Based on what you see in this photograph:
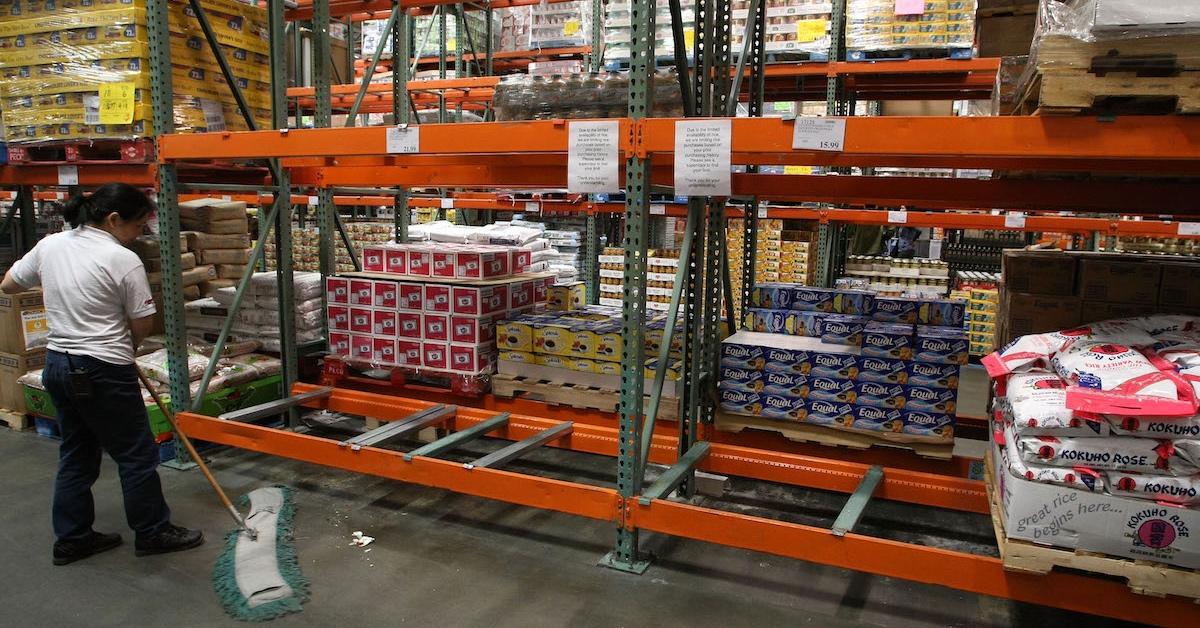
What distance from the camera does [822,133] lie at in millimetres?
3299

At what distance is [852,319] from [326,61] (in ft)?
15.6

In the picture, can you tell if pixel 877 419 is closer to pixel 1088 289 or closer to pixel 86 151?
pixel 1088 289

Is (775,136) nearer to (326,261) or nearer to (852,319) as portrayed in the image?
(852,319)

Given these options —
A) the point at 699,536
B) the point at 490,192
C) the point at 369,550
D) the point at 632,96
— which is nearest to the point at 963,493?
the point at 699,536

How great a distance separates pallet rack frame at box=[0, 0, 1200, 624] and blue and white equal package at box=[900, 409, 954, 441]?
0.49 meters

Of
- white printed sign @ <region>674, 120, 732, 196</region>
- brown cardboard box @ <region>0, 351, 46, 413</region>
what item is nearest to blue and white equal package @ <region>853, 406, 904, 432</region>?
white printed sign @ <region>674, 120, 732, 196</region>

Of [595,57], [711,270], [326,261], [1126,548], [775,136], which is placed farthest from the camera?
[595,57]

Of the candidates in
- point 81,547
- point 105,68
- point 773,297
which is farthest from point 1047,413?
point 105,68

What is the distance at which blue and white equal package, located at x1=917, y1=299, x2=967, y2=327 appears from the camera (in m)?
5.23

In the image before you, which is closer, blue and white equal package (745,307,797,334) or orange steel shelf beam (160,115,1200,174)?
orange steel shelf beam (160,115,1200,174)

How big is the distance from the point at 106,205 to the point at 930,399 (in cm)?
491

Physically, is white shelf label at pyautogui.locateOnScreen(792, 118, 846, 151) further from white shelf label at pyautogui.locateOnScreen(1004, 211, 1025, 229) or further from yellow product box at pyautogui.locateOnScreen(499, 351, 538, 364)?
white shelf label at pyautogui.locateOnScreen(1004, 211, 1025, 229)

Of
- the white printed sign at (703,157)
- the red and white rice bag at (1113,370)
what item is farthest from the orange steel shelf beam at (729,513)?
the white printed sign at (703,157)

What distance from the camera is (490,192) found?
11.7 m
